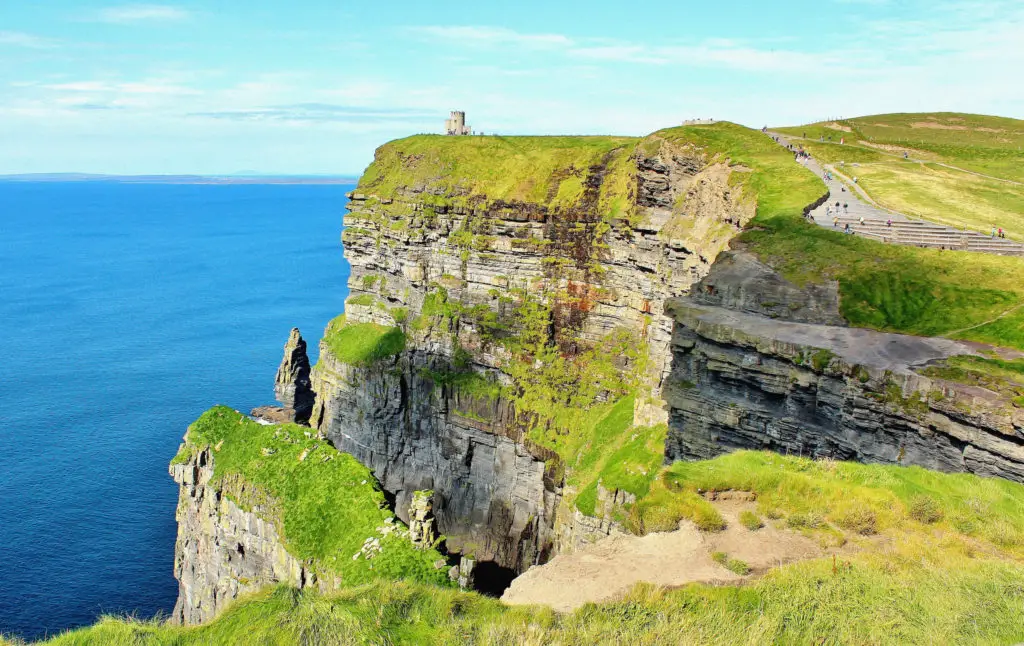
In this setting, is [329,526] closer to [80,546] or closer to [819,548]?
[819,548]

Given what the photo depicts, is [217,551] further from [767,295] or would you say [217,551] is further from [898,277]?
[898,277]

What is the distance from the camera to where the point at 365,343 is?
5997cm

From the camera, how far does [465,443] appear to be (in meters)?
53.7

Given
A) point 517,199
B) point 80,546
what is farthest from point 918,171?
point 80,546

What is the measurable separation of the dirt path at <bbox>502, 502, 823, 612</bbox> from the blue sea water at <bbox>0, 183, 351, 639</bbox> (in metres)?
40.3

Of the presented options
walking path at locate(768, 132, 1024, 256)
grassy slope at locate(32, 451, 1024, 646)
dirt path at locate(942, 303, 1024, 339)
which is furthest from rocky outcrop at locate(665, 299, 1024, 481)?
walking path at locate(768, 132, 1024, 256)

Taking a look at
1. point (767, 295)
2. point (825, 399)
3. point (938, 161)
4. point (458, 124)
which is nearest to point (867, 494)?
point (825, 399)

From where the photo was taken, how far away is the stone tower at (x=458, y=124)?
71.0 meters

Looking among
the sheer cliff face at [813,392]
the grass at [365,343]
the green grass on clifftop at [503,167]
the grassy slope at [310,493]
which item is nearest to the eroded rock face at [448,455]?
the grass at [365,343]

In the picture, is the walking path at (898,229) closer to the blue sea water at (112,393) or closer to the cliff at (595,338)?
the cliff at (595,338)

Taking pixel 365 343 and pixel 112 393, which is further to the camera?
pixel 112 393

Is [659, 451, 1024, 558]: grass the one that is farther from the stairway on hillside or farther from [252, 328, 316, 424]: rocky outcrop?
[252, 328, 316, 424]: rocky outcrop

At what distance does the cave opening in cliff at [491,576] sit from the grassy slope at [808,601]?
3120 cm

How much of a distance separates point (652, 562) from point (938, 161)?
157 feet
